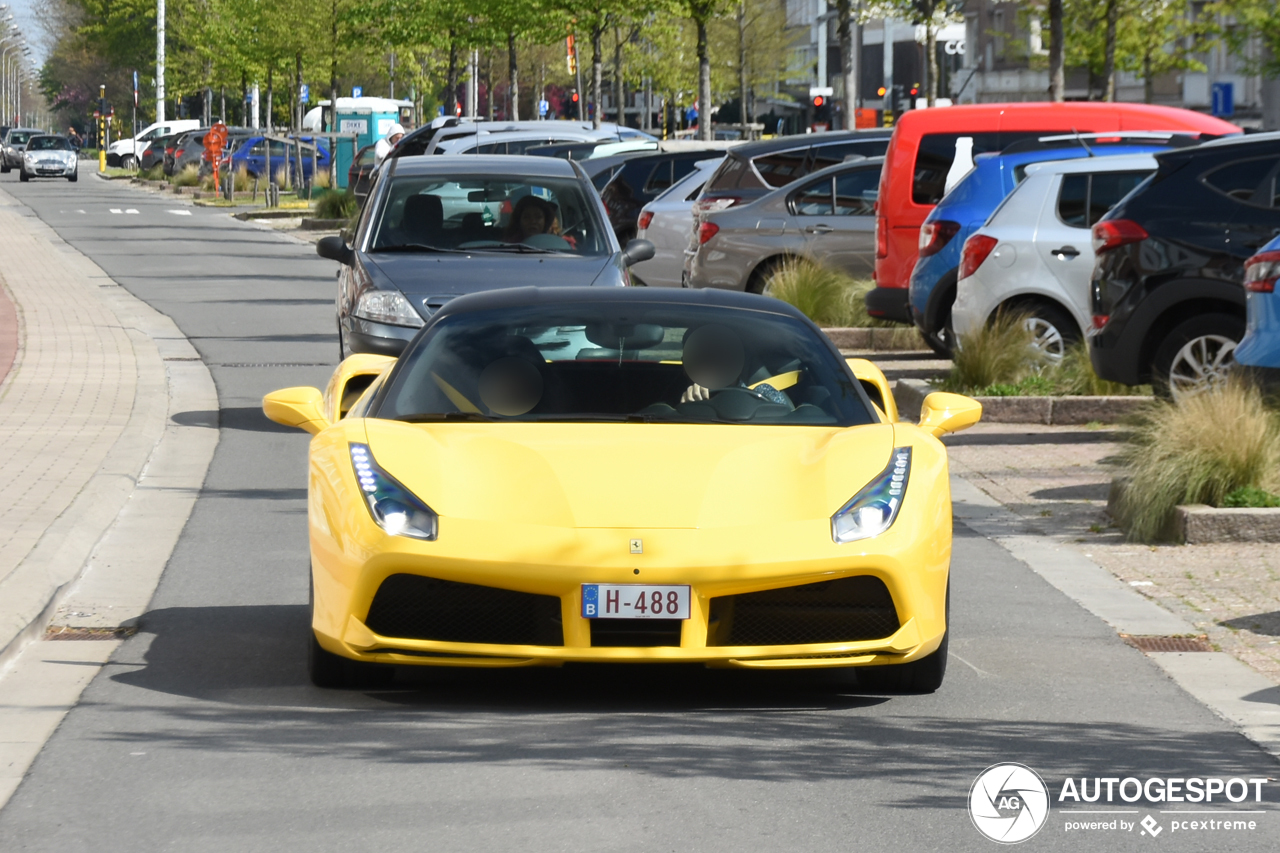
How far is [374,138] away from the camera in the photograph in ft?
178

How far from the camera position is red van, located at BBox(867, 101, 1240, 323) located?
16.5 metres

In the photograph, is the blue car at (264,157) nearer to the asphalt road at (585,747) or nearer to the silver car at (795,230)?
the silver car at (795,230)

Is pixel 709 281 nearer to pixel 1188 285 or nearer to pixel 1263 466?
pixel 1188 285

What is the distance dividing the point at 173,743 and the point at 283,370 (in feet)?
35.4

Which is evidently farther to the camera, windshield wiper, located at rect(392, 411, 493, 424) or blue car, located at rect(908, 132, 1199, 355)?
blue car, located at rect(908, 132, 1199, 355)

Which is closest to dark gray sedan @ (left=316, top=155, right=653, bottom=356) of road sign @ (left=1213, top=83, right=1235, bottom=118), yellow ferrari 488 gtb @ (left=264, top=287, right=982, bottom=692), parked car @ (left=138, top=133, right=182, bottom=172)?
yellow ferrari 488 gtb @ (left=264, top=287, right=982, bottom=692)

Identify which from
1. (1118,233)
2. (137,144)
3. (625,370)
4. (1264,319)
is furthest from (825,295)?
(137,144)

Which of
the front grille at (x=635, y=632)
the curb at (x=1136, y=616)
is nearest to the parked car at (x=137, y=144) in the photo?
the curb at (x=1136, y=616)

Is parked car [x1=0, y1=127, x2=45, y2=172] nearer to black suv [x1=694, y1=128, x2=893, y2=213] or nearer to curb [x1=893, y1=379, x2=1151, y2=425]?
black suv [x1=694, y1=128, x2=893, y2=213]

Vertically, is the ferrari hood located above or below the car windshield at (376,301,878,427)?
below

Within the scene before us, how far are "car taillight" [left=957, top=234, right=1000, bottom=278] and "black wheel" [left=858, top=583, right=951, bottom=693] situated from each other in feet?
26.7

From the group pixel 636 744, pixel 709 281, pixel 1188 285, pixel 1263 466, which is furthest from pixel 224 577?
pixel 709 281

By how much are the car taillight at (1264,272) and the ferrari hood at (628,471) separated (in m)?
3.71

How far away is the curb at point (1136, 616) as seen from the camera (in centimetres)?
602
